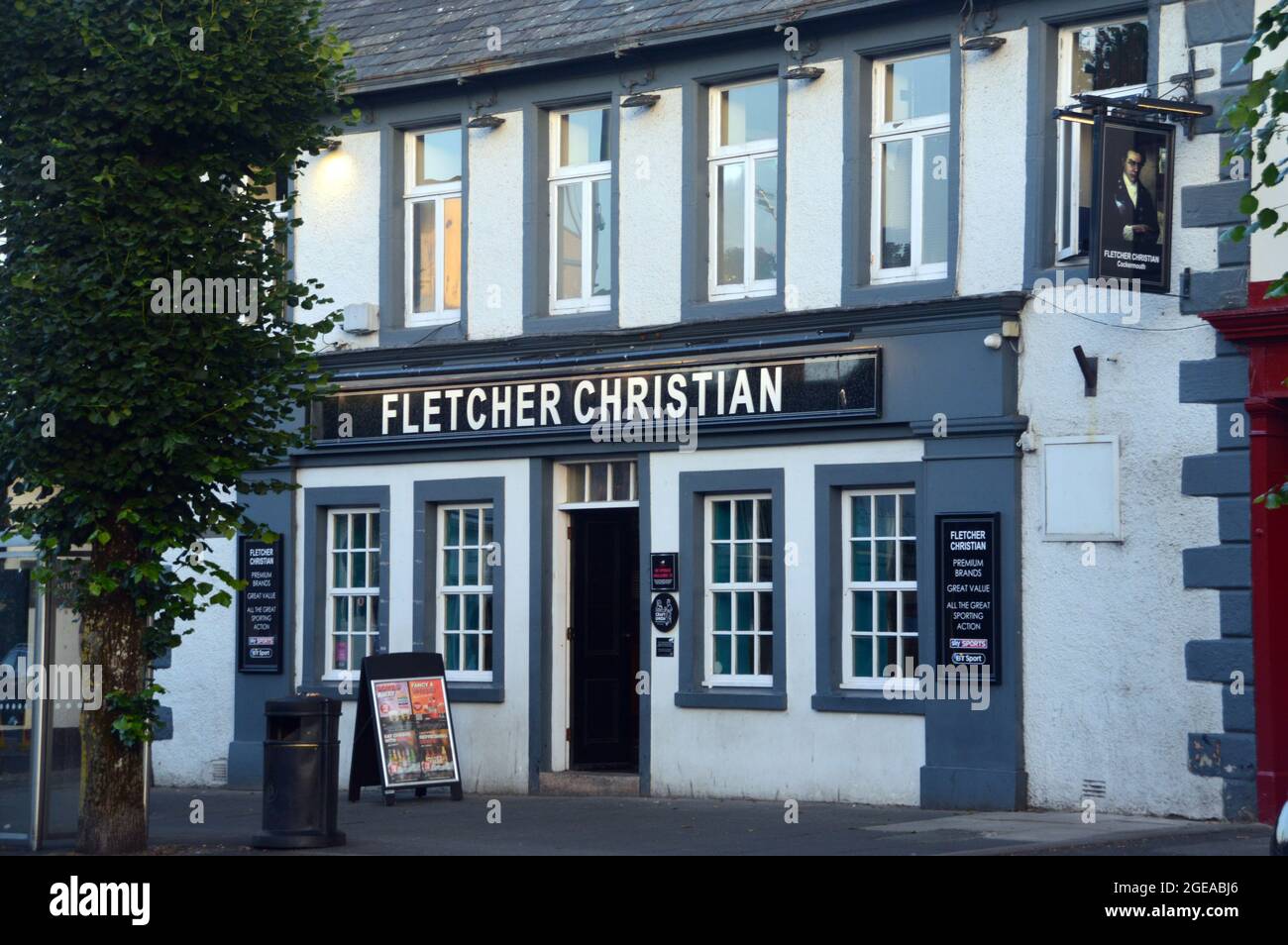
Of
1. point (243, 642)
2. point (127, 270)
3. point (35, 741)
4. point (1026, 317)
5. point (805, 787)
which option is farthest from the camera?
point (243, 642)

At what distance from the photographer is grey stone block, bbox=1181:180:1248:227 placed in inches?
601

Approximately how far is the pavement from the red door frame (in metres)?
0.80

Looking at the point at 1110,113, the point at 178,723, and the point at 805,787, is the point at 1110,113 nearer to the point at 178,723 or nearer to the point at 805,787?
the point at 805,787

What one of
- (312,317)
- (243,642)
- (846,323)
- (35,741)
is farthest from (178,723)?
(846,323)

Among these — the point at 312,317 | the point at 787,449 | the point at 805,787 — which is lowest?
the point at 805,787

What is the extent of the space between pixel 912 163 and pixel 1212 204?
3.08 meters

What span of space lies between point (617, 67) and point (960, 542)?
19.5 ft

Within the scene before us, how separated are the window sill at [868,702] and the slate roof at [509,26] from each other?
19.4 feet

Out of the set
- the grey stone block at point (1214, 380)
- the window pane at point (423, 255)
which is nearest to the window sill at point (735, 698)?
the grey stone block at point (1214, 380)

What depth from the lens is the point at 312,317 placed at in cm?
2214

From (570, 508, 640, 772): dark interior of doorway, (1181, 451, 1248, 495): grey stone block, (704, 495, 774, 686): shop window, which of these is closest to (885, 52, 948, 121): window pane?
(704, 495, 774, 686): shop window

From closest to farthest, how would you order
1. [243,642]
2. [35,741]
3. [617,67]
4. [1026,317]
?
[35,741], [1026,317], [617,67], [243,642]

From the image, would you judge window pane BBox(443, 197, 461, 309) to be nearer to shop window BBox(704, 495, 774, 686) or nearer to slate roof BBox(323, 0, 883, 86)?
slate roof BBox(323, 0, 883, 86)
